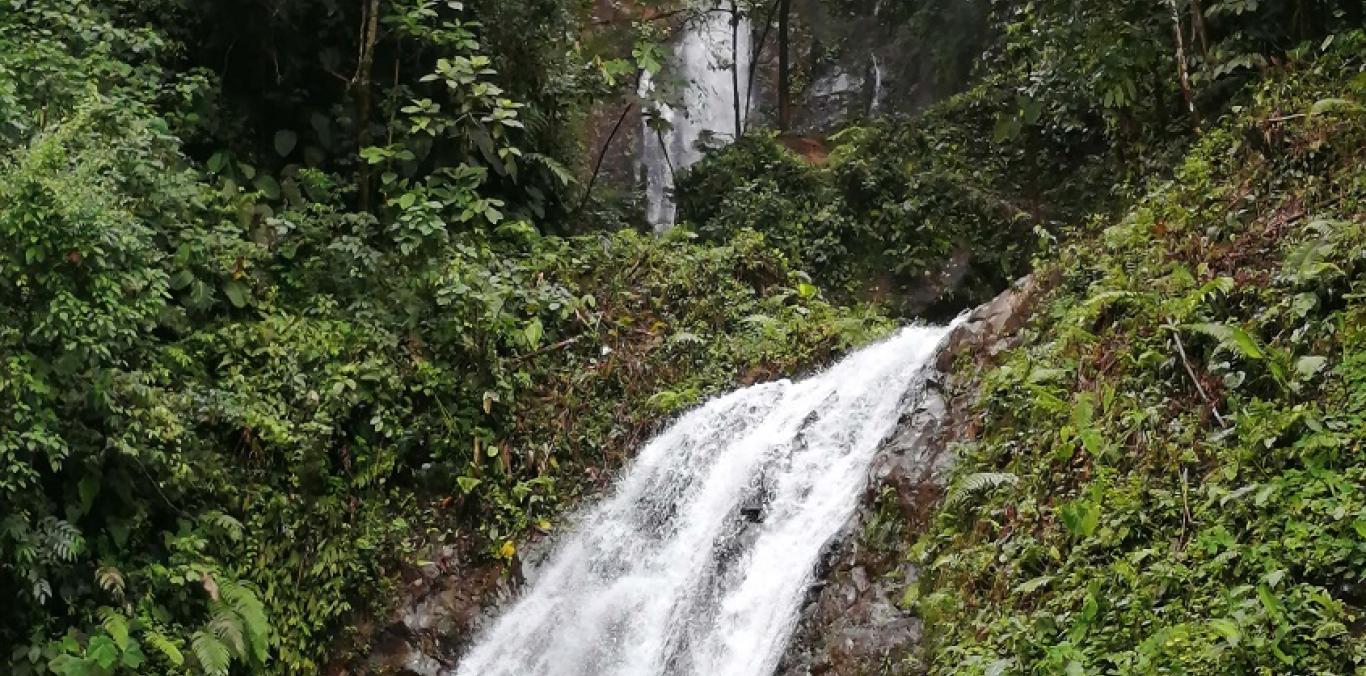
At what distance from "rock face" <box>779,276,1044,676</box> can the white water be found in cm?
26

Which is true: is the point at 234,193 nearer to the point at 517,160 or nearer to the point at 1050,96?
the point at 517,160

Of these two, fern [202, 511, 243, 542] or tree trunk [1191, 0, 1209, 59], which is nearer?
fern [202, 511, 243, 542]

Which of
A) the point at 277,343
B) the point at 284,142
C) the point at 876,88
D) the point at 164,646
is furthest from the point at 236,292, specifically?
the point at 876,88

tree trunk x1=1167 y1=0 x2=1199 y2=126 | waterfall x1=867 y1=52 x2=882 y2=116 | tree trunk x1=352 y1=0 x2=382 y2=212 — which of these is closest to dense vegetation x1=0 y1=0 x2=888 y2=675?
tree trunk x1=352 y1=0 x2=382 y2=212

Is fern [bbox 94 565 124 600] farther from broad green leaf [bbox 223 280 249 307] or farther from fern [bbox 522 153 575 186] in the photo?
fern [bbox 522 153 575 186]

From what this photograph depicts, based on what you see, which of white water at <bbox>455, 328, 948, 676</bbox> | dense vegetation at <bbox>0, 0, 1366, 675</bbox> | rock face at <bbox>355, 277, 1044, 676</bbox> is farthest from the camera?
white water at <bbox>455, 328, 948, 676</bbox>

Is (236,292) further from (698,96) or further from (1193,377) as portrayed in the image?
(698,96)

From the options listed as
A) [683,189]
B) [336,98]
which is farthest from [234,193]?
[683,189]

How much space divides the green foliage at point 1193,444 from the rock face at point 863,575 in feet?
0.93

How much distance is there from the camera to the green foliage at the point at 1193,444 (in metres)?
4.48

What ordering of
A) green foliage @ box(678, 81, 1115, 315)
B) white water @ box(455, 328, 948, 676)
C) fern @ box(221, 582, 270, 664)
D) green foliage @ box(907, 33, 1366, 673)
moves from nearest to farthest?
1. green foliage @ box(907, 33, 1366, 673)
2. fern @ box(221, 582, 270, 664)
3. white water @ box(455, 328, 948, 676)
4. green foliage @ box(678, 81, 1115, 315)

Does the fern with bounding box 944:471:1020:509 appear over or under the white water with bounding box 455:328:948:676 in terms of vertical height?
over

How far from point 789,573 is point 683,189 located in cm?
954

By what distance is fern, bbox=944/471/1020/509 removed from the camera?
6281 millimetres
